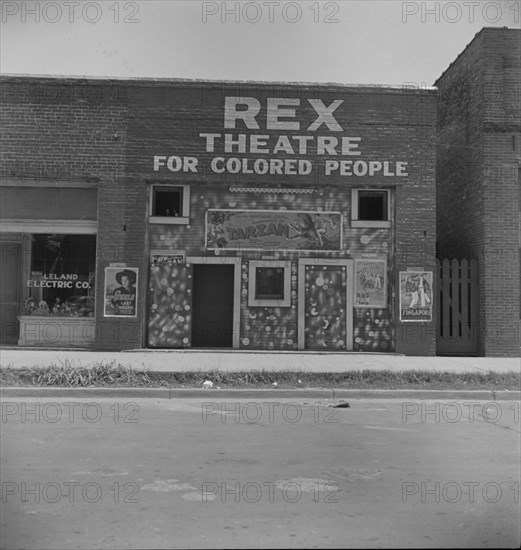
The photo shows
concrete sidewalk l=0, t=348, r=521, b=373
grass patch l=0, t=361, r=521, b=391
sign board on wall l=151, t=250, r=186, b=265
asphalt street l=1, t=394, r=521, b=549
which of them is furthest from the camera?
sign board on wall l=151, t=250, r=186, b=265

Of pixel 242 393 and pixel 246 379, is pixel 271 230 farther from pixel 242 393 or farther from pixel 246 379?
pixel 242 393

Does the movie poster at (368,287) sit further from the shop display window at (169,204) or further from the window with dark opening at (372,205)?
the shop display window at (169,204)

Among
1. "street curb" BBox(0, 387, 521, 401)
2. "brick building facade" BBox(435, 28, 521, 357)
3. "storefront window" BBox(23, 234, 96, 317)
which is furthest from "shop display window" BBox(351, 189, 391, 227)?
"storefront window" BBox(23, 234, 96, 317)

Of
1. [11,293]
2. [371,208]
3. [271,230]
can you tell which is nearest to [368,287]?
[371,208]

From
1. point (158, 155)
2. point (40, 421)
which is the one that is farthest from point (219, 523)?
point (158, 155)

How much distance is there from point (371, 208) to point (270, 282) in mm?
3025

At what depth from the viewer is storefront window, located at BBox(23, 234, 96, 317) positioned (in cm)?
1388

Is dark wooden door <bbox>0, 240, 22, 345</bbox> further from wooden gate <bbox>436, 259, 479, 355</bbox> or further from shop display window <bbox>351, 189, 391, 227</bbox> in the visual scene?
wooden gate <bbox>436, 259, 479, 355</bbox>

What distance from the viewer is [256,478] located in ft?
17.0

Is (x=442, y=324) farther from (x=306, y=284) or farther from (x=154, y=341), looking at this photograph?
(x=154, y=341)

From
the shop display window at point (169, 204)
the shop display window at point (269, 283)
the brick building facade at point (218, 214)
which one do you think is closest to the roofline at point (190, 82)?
the brick building facade at point (218, 214)

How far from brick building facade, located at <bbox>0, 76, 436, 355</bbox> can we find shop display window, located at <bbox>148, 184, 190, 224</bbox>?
0.03 meters

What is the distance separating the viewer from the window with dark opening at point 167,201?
14000mm

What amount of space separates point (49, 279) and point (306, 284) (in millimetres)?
5999
